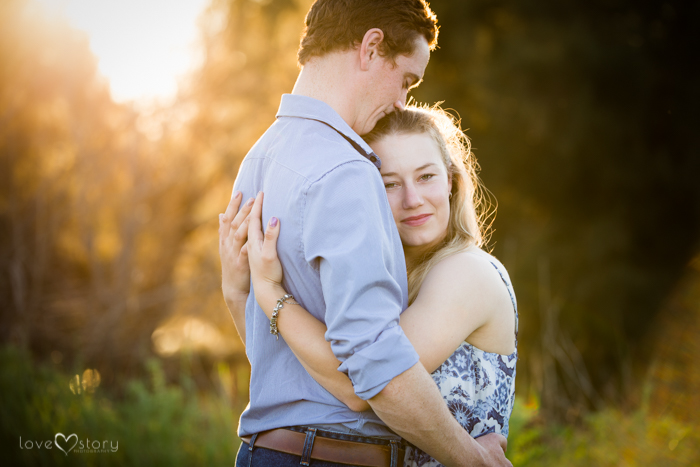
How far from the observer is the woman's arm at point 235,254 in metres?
1.55

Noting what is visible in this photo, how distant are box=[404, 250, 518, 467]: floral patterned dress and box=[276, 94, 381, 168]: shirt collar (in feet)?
2.02

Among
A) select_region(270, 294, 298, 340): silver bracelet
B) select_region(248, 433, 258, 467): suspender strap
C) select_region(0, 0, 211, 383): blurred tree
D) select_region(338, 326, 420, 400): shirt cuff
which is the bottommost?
select_region(248, 433, 258, 467): suspender strap

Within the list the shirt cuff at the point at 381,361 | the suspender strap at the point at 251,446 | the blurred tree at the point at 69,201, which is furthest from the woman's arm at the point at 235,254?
the blurred tree at the point at 69,201

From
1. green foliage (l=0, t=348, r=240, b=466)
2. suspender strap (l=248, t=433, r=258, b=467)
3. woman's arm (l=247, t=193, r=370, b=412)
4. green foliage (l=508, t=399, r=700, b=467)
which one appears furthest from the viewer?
green foliage (l=0, t=348, r=240, b=466)

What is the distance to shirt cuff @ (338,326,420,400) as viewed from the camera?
1163mm

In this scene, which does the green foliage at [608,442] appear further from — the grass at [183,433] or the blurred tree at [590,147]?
the blurred tree at [590,147]

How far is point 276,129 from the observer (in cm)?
154

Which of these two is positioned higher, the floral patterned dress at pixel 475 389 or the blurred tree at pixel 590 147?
the blurred tree at pixel 590 147

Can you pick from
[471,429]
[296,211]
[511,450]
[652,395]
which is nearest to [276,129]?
[296,211]

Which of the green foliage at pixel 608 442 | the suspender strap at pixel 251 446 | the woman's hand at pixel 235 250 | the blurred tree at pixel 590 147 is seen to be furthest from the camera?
the blurred tree at pixel 590 147

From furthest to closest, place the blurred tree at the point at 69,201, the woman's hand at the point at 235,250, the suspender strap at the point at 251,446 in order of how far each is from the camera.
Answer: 1. the blurred tree at the point at 69,201
2. the woman's hand at the point at 235,250
3. the suspender strap at the point at 251,446

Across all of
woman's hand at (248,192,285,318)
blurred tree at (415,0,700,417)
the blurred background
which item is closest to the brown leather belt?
woman's hand at (248,192,285,318)

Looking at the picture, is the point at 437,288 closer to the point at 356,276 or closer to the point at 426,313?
the point at 426,313

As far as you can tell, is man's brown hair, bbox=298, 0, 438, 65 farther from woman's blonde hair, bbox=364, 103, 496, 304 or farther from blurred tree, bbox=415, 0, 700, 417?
blurred tree, bbox=415, 0, 700, 417
